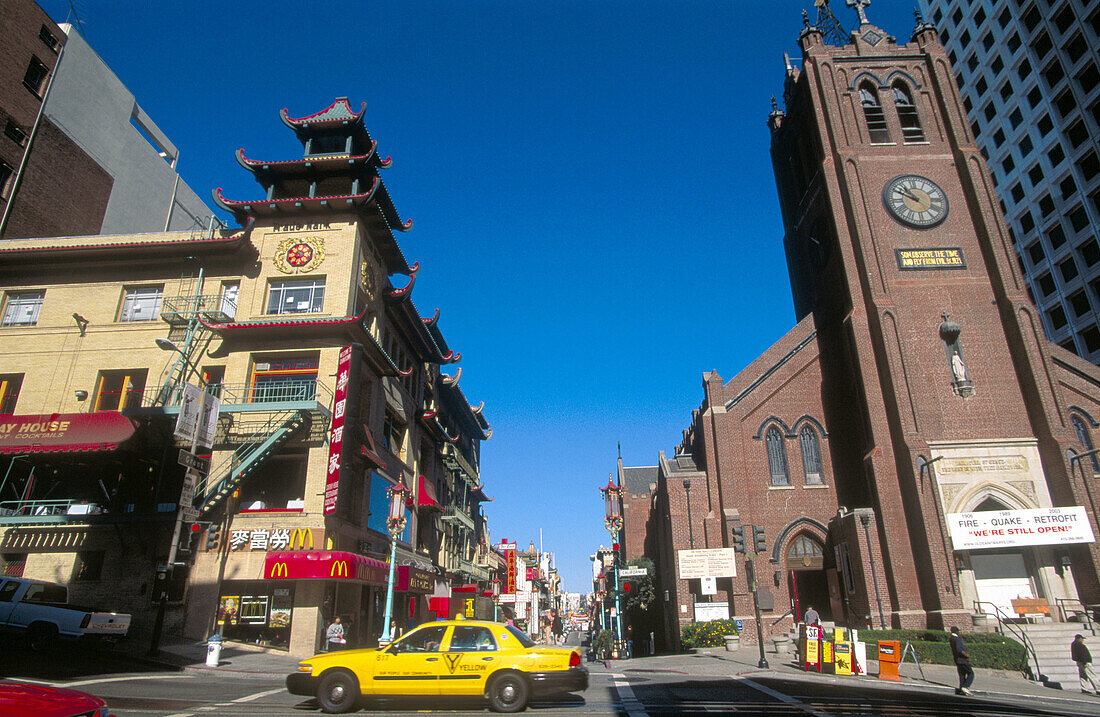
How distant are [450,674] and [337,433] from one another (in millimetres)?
14466

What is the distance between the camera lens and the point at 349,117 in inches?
1166

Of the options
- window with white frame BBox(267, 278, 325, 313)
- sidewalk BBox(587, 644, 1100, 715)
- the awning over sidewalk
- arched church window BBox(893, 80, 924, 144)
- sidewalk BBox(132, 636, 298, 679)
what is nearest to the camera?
sidewalk BBox(587, 644, 1100, 715)

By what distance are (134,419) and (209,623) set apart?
8131 millimetres

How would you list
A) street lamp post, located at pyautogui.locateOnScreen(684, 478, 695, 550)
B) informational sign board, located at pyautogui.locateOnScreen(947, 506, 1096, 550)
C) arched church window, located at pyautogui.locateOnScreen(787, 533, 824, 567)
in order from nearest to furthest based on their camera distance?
informational sign board, located at pyautogui.locateOnScreen(947, 506, 1096, 550), arched church window, located at pyautogui.locateOnScreen(787, 533, 824, 567), street lamp post, located at pyautogui.locateOnScreen(684, 478, 695, 550)

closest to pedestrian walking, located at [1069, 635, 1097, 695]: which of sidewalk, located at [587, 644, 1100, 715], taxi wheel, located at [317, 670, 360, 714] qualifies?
sidewalk, located at [587, 644, 1100, 715]

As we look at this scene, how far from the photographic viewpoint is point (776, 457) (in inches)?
1287

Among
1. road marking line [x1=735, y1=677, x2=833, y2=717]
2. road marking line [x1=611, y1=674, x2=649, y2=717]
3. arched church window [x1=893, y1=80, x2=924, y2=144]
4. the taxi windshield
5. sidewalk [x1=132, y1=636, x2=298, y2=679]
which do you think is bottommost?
road marking line [x1=735, y1=677, x2=833, y2=717]

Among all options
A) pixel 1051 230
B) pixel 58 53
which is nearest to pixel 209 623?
pixel 58 53

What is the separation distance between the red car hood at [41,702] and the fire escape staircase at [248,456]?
56.2 ft

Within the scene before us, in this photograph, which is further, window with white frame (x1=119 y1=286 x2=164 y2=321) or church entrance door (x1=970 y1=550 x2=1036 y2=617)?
window with white frame (x1=119 y1=286 x2=164 y2=321)

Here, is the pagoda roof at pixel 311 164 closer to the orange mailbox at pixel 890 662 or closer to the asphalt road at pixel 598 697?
the asphalt road at pixel 598 697

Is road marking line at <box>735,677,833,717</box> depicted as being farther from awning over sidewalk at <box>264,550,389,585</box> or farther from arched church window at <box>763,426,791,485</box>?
arched church window at <box>763,426,791,485</box>

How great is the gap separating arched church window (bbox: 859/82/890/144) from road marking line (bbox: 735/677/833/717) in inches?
1245

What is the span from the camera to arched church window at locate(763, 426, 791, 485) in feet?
106
